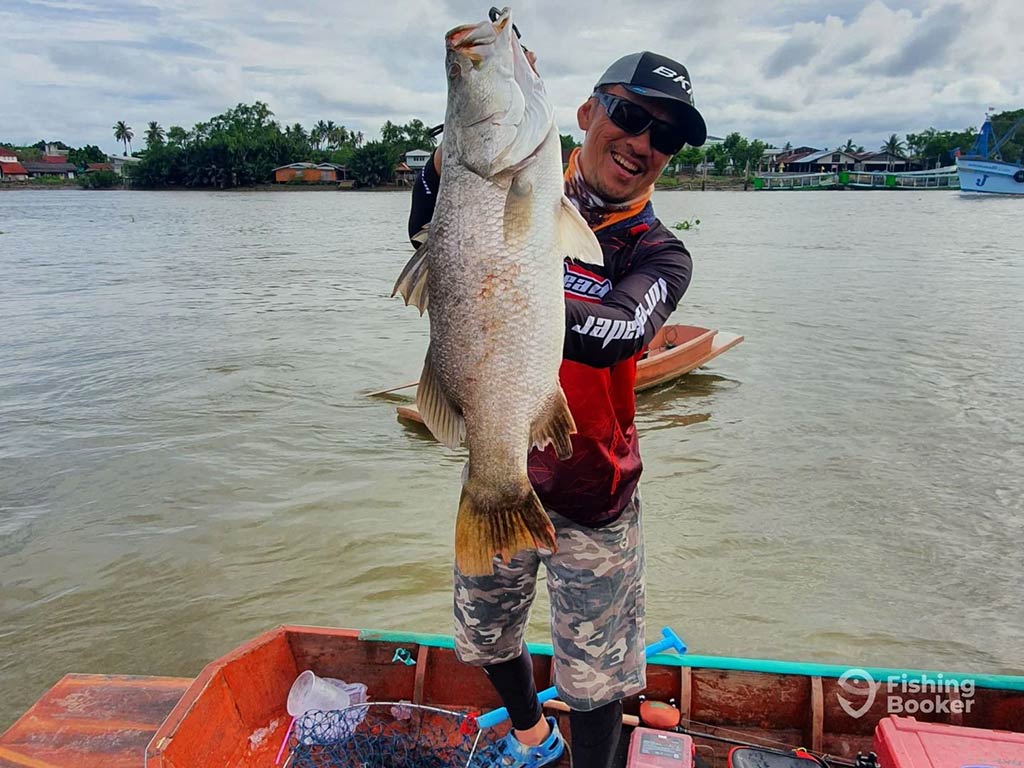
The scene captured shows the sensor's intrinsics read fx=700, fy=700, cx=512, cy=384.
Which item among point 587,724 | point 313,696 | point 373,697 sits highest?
point 587,724

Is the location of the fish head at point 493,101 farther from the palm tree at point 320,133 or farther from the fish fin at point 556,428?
the palm tree at point 320,133

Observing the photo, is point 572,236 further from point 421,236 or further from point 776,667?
point 776,667

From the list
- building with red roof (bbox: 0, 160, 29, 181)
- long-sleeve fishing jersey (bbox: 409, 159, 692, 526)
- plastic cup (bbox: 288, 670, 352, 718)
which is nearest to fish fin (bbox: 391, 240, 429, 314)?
long-sleeve fishing jersey (bbox: 409, 159, 692, 526)

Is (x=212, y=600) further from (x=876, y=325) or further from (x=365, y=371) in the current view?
(x=876, y=325)

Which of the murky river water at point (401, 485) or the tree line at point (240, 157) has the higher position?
the tree line at point (240, 157)

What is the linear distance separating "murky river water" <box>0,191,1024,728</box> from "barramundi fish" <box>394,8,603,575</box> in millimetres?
4033

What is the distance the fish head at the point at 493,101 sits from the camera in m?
1.99

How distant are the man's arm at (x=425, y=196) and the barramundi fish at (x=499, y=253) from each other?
337mm

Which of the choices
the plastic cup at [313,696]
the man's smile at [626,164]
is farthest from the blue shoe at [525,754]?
the man's smile at [626,164]

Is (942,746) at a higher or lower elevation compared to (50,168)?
lower

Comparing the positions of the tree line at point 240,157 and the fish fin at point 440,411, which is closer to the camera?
the fish fin at point 440,411

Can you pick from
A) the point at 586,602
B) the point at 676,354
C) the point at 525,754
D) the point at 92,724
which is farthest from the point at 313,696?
the point at 676,354

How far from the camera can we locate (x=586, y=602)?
2654mm

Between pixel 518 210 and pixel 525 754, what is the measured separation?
8.89 ft
